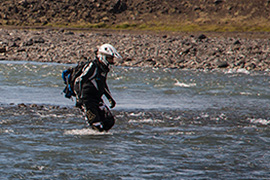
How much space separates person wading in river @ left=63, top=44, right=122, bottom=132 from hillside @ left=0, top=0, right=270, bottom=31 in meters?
73.9

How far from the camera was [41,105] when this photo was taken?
1527 centimetres

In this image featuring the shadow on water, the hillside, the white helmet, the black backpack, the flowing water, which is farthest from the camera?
the hillside

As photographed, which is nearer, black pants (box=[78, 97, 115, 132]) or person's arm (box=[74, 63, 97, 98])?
person's arm (box=[74, 63, 97, 98])

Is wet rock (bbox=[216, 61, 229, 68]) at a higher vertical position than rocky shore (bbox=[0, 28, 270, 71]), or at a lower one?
lower

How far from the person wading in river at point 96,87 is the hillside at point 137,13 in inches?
2908

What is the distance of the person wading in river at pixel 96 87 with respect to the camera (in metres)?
9.95

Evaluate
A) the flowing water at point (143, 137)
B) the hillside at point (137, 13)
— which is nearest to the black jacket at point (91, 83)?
the flowing water at point (143, 137)

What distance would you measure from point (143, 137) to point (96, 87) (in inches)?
56.8

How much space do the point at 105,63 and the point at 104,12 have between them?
88.8 metres

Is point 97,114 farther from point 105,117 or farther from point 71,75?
point 71,75

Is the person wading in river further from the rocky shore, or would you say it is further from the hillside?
the hillside

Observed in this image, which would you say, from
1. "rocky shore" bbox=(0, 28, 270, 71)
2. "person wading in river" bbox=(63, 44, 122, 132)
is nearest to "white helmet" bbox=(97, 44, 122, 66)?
"person wading in river" bbox=(63, 44, 122, 132)

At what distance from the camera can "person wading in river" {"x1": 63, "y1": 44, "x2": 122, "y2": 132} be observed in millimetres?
9953

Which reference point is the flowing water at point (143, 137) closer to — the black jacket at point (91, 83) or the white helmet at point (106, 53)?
the black jacket at point (91, 83)
